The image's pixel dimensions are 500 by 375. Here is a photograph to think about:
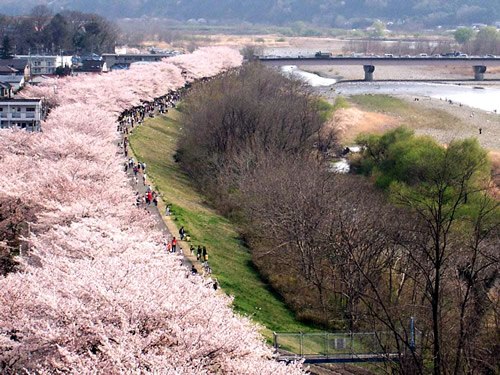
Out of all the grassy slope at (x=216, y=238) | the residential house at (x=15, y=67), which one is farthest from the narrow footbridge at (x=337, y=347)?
the residential house at (x=15, y=67)

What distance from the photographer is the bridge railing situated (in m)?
14.2

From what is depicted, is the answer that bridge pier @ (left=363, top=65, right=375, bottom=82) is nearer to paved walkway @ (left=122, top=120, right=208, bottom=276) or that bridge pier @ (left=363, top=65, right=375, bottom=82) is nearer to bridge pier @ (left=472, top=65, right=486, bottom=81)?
bridge pier @ (left=472, top=65, right=486, bottom=81)

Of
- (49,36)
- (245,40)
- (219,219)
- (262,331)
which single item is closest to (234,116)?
(219,219)

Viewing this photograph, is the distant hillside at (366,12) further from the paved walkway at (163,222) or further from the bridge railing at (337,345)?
the bridge railing at (337,345)

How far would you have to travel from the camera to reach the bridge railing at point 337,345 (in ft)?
46.6

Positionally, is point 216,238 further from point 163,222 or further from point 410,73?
point 410,73

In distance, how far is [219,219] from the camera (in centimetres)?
2678

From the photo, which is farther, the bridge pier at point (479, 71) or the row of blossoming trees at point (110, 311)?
the bridge pier at point (479, 71)

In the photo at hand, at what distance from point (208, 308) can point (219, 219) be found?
16.7 metres

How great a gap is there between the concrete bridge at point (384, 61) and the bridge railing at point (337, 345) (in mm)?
64428

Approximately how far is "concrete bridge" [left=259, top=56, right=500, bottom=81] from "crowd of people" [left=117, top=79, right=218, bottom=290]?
68.9 ft

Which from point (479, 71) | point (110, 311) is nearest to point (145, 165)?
point (110, 311)

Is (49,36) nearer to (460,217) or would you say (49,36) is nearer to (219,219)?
(219,219)

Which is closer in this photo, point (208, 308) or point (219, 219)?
point (208, 308)
